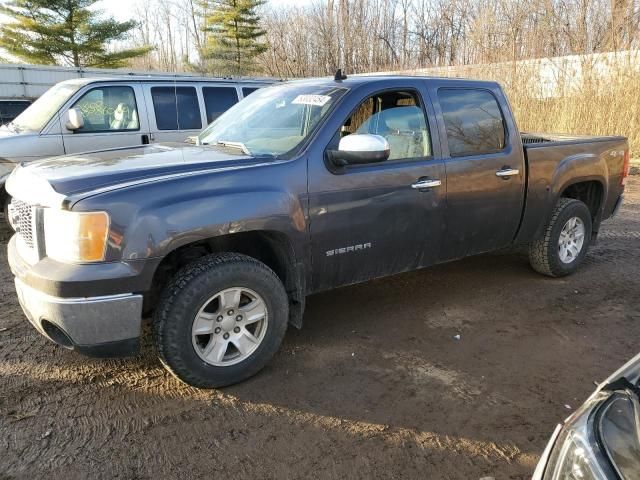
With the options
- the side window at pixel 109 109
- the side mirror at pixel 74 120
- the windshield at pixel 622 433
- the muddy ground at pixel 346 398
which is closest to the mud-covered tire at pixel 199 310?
the muddy ground at pixel 346 398

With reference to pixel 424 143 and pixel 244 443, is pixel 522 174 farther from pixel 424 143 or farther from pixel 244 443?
pixel 244 443

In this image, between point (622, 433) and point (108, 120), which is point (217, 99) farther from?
point (622, 433)

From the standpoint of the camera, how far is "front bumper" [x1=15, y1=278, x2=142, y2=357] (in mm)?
2639

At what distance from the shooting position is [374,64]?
26016 millimetres

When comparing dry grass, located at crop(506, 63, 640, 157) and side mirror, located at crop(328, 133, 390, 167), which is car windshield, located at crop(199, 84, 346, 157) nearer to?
side mirror, located at crop(328, 133, 390, 167)

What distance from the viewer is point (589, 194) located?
5387mm

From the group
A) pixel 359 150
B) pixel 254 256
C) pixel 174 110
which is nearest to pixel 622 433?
pixel 359 150

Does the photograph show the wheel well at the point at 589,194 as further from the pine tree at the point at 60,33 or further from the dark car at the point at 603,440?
the pine tree at the point at 60,33

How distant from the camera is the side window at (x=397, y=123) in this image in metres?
3.77

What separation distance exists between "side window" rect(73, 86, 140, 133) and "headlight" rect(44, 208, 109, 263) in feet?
14.5

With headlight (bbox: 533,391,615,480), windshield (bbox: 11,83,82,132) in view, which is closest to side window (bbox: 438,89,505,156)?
headlight (bbox: 533,391,615,480)

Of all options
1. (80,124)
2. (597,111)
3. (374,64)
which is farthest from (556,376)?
(374,64)

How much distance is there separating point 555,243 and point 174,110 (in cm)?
538

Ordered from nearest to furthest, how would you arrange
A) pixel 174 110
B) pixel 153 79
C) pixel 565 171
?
pixel 565 171, pixel 153 79, pixel 174 110
